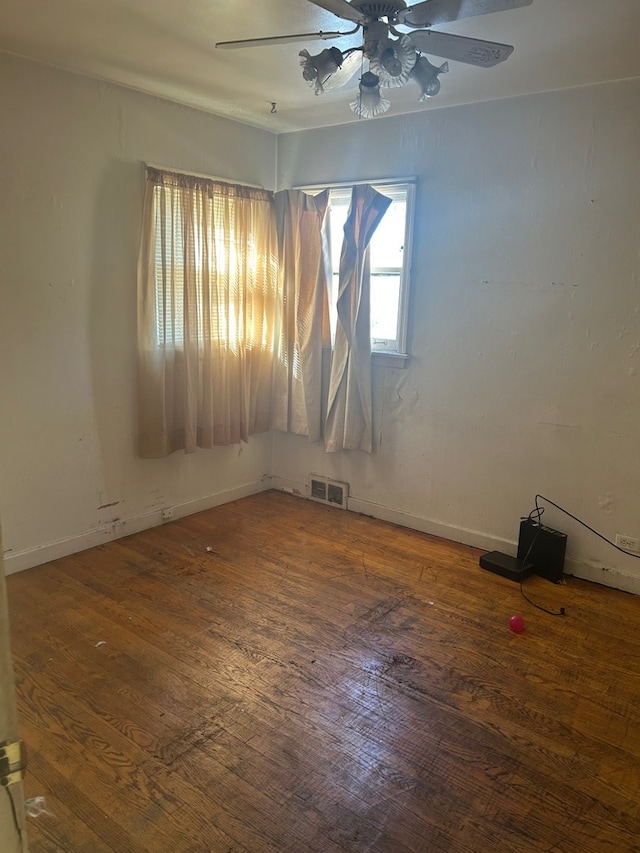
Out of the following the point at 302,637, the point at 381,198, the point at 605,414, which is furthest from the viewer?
the point at 381,198

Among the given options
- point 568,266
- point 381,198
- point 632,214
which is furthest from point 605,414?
point 381,198

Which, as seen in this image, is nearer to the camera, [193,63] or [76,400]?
[193,63]

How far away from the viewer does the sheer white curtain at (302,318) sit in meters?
3.85

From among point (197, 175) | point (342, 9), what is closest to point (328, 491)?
point (197, 175)

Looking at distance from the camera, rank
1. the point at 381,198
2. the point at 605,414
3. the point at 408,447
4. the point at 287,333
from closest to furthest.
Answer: the point at 605,414 < the point at 381,198 < the point at 408,447 < the point at 287,333

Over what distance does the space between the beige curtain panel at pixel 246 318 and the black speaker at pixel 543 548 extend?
114 centimetres

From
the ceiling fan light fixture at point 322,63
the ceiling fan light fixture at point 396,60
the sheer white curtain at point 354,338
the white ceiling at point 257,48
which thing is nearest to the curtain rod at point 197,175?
the white ceiling at point 257,48

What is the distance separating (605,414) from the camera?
304 centimetres

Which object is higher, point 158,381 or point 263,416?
point 158,381

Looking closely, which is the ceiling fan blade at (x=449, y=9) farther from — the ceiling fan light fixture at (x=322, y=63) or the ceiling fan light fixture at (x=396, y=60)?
the ceiling fan light fixture at (x=322, y=63)

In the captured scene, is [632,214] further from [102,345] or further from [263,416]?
[102,345]

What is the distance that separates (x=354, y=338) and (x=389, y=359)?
27 centimetres

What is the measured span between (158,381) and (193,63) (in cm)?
165

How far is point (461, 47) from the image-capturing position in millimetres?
1933
